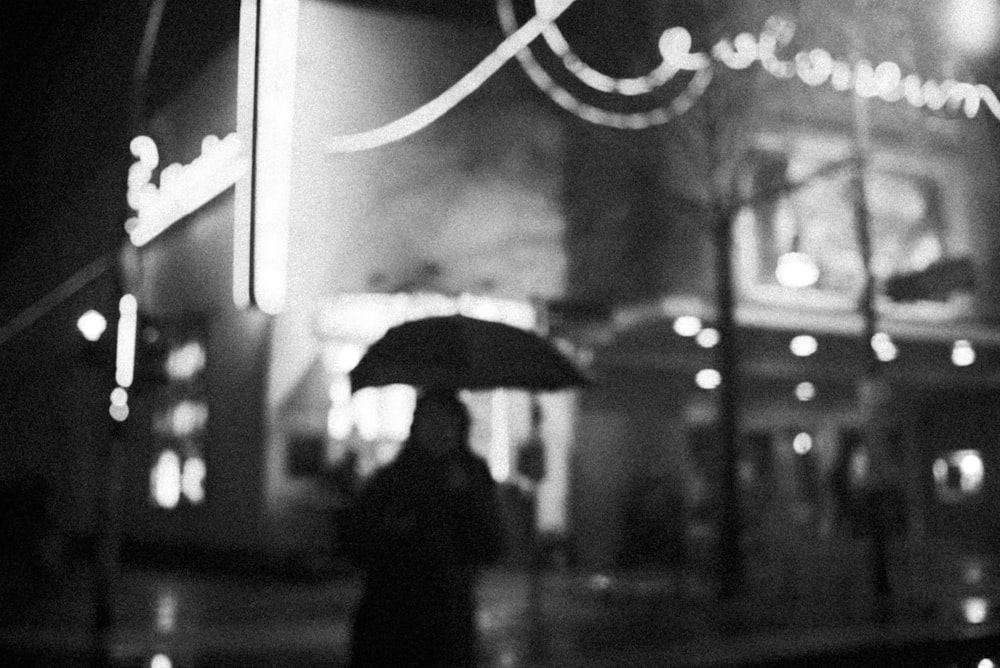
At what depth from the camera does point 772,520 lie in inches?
922

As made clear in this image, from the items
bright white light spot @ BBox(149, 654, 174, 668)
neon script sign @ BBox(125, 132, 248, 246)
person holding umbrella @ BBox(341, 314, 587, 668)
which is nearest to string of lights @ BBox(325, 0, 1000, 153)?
neon script sign @ BBox(125, 132, 248, 246)

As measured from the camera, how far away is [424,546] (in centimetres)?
525

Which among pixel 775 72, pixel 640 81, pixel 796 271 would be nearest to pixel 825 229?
pixel 796 271

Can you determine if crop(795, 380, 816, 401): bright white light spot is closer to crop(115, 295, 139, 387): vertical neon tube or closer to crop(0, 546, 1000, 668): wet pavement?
crop(0, 546, 1000, 668): wet pavement

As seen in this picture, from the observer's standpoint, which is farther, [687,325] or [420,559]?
[687,325]

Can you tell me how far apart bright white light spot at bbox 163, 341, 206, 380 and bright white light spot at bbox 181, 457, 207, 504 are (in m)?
1.86

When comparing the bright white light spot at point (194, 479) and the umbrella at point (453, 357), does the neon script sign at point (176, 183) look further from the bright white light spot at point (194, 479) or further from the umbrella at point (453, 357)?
the umbrella at point (453, 357)

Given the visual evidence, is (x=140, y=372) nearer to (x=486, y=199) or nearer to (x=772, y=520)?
(x=486, y=199)

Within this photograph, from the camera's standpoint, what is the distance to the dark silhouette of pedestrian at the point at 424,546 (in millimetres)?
5207

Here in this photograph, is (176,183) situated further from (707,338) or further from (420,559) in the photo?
(420,559)

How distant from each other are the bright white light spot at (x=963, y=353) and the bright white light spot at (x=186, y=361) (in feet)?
50.4

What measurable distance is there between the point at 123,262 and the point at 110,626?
3780mm

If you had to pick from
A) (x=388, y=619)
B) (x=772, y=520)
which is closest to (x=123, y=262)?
(x=388, y=619)

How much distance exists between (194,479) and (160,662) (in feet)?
43.3
